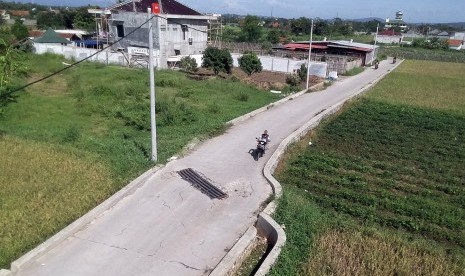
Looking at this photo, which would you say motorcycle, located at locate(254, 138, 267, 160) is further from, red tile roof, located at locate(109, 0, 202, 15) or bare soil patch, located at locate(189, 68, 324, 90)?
red tile roof, located at locate(109, 0, 202, 15)

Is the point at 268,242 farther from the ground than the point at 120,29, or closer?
closer

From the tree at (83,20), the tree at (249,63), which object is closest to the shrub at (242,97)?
the tree at (249,63)

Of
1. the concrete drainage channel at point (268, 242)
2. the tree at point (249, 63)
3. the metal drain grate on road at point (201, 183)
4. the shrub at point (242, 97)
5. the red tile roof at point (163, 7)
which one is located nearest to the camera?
the concrete drainage channel at point (268, 242)

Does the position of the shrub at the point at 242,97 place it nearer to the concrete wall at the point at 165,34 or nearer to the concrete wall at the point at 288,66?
the concrete wall at the point at 288,66

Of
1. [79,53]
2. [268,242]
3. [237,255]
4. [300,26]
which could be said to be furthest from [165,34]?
[300,26]

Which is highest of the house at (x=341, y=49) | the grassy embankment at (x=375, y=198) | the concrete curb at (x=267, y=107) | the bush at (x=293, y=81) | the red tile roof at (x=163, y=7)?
the red tile roof at (x=163, y=7)

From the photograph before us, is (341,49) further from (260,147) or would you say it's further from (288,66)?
(260,147)

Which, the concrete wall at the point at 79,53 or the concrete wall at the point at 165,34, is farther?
the concrete wall at the point at 79,53
